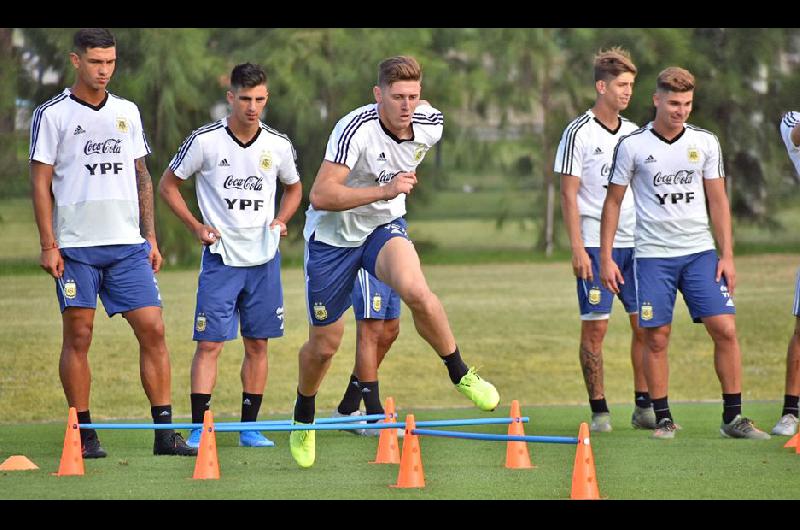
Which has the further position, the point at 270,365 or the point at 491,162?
the point at 491,162

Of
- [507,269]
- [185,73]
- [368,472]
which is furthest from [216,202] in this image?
→ [507,269]

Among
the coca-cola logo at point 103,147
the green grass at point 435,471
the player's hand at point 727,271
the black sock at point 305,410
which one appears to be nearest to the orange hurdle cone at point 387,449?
the green grass at point 435,471

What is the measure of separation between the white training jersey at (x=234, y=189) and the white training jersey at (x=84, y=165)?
0.70 metres

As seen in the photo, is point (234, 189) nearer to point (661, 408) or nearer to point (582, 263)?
point (582, 263)

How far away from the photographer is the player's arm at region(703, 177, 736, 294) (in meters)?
8.69

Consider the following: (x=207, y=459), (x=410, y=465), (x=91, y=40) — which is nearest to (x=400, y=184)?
(x=410, y=465)

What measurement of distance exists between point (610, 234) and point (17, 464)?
371 centimetres

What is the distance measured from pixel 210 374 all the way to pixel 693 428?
314cm

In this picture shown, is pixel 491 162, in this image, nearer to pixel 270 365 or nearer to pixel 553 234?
pixel 553 234

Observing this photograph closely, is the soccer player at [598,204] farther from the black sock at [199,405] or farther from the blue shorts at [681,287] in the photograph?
the black sock at [199,405]

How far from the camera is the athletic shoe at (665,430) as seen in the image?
8.68m

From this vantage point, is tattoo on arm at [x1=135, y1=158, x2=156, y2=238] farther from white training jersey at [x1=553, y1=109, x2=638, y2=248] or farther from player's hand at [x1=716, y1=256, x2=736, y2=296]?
player's hand at [x1=716, y1=256, x2=736, y2=296]

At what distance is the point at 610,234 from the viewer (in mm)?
8844

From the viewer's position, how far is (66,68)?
1591 cm
